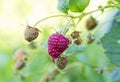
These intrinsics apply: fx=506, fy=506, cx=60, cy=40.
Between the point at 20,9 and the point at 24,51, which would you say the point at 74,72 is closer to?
the point at 24,51

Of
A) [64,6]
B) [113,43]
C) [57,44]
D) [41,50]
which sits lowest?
[41,50]

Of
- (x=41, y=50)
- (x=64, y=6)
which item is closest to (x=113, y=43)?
(x=64, y=6)

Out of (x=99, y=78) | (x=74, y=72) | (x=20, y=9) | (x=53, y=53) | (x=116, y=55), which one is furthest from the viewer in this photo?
(x=20, y=9)

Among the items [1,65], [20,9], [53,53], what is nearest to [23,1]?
[20,9]

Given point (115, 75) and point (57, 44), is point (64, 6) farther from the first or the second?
point (115, 75)

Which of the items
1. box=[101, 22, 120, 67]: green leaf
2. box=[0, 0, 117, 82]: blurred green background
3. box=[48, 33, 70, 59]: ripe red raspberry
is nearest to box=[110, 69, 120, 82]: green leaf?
box=[0, 0, 117, 82]: blurred green background
